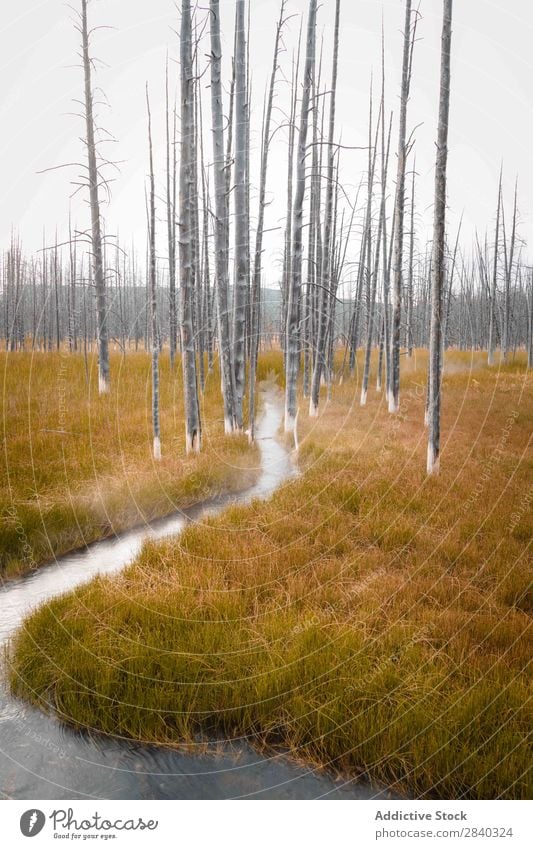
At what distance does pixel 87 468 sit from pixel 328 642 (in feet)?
19.5

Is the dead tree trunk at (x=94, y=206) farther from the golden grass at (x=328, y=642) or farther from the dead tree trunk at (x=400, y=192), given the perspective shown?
the golden grass at (x=328, y=642)

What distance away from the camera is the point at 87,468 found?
30.9 feet

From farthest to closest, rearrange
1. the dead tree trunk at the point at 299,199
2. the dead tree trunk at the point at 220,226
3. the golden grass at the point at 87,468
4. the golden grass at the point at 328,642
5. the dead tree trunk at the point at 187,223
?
1. the dead tree trunk at the point at 220,226
2. the dead tree trunk at the point at 299,199
3. the dead tree trunk at the point at 187,223
4. the golden grass at the point at 87,468
5. the golden grass at the point at 328,642

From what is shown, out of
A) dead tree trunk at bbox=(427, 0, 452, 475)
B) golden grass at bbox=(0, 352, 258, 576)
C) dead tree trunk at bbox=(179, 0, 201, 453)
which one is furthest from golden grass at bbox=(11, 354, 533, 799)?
dead tree trunk at bbox=(179, 0, 201, 453)

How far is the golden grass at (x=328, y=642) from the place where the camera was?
380 cm

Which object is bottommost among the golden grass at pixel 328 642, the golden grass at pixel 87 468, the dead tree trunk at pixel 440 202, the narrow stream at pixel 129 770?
the narrow stream at pixel 129 770

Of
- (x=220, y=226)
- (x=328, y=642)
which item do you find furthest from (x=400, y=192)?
(x=328, y=642)

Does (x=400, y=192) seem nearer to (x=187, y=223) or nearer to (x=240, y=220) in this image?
(x=240, y=220)

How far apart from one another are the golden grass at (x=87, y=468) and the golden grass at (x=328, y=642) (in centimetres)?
180

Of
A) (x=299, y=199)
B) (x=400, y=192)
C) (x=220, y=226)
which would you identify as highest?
(x=400, y=192)

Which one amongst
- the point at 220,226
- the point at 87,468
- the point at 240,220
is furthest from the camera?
the point at 240,220

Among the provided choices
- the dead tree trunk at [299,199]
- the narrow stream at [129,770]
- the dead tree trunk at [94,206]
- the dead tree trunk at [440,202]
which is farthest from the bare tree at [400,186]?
the narrow stream at [129,770]

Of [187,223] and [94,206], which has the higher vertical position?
[94,206]

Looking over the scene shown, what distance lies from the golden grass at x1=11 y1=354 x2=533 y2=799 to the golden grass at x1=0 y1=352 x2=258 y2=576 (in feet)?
5.90
